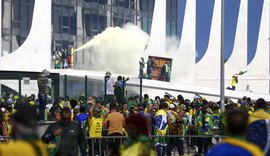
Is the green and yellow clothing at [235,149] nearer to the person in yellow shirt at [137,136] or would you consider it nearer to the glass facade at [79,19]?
the person in yellow shirt at [137,136]

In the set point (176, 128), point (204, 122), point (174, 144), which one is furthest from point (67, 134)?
point (204, 122)

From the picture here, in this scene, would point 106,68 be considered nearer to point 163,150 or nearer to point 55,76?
point 55,76

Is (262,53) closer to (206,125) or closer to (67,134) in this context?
(206,125)

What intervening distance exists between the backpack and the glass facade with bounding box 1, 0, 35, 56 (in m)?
31.8

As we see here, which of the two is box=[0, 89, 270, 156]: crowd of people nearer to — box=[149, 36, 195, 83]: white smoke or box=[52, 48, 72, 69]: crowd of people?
box=[52, 48, 72, 69]: crowd of people

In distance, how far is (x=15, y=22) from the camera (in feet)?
168

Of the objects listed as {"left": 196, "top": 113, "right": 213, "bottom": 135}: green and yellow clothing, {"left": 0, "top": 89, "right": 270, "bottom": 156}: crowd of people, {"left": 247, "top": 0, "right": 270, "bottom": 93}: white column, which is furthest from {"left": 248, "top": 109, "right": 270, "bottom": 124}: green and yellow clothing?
{"left": 247, "top": 0, "right": 270, "bottom": 93}: white column

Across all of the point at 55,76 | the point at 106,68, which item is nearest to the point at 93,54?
the point at 106,68

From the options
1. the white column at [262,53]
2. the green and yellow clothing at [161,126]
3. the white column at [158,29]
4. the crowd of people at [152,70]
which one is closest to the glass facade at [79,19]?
the white column at [158,29]

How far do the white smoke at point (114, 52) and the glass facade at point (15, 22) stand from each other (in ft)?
27.0

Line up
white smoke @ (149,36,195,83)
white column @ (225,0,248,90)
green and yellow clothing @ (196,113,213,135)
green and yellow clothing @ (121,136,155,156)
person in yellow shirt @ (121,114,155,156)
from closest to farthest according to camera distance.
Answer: person in yellow shirt @ (121,114,155,156), green and yellow clothing @ (121,136,155,156), green and yellow clothing @ (196,113,213,135), white smoke @ (149,36,195,83), white column @ (225,0,248,90)

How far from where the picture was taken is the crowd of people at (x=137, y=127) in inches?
250

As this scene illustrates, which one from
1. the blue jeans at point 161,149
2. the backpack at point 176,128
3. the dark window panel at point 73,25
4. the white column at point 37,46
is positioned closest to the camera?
the blue jeans at point 161,149

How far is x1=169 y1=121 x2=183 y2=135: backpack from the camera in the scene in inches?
770
